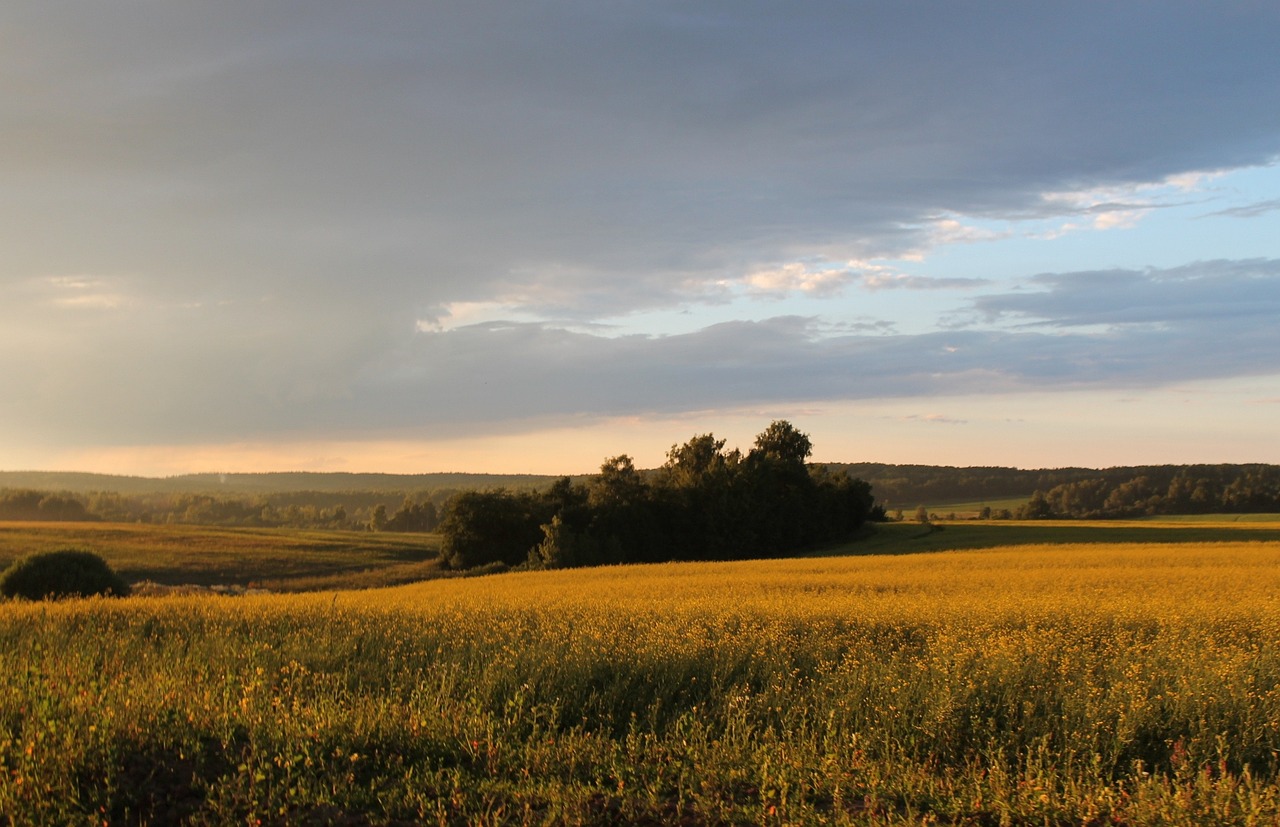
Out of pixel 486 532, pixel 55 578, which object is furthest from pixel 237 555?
pixel 55 578

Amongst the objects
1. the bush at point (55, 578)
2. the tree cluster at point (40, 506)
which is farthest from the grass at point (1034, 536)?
the tree cluster at point (40, 506)

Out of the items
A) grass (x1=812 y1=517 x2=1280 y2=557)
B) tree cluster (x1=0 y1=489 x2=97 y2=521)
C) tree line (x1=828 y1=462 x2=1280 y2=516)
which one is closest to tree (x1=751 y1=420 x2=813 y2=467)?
tree line (x1=828 y1=462 x2=1280 y2=516)

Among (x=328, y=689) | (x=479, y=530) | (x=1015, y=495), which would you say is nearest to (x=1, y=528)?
(x=479, y=530)

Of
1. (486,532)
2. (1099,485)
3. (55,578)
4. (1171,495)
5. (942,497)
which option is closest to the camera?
(55,578)

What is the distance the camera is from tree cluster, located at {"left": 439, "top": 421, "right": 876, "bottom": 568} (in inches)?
2242

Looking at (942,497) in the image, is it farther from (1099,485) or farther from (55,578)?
(55,578)

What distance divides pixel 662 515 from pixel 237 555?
31569mm

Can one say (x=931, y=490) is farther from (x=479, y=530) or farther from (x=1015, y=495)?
(x=479, y=530)

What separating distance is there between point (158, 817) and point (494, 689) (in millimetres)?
3201

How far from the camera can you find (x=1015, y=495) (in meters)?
108

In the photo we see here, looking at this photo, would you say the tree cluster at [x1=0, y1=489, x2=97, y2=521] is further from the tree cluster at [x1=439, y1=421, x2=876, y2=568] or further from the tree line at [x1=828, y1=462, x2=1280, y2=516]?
the tree line at [x1=828, y1=462, x2=1280, y2=516]

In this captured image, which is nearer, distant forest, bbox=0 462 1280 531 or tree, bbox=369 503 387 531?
distant forest, bbox=0 462 1280 531

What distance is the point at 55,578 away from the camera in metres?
24.5

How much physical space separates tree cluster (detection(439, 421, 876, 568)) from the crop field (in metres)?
40.2
